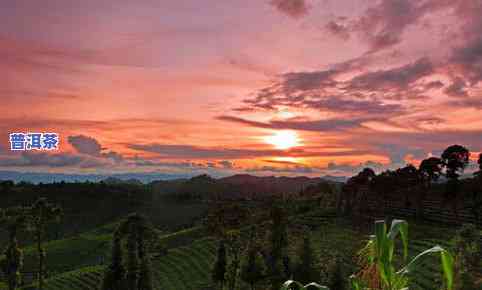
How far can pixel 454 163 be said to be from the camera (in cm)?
10306

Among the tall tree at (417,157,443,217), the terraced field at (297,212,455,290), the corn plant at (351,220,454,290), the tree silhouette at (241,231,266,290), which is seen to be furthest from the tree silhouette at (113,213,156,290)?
the corn plant at (351,220,454,290)

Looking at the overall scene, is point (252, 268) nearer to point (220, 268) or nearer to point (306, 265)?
point (306, 265)

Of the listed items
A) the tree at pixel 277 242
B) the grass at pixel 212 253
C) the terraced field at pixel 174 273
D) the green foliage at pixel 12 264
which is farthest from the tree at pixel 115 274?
the terraced field at pixel 174 273

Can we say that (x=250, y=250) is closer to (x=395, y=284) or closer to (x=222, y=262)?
(x=222, y=262)

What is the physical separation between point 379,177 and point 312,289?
11325 centimetres

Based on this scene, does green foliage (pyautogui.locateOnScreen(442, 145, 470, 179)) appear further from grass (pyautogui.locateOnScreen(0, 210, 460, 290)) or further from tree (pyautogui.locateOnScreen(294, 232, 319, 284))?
tree (pyautogui.locateOnScreen(294, 232, 319, 284))

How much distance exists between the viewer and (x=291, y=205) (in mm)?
159875

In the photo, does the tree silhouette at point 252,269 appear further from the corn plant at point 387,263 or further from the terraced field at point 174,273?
the corn plant at point 387,263

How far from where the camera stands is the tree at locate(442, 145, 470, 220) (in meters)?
101

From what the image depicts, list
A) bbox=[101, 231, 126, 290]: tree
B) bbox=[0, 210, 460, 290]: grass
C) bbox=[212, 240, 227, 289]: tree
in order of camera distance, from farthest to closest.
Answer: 1. bbox=[0, 210, 460, 290]: grass
2. bbox=[212, 240, 227, 289]: tree
3. bbox=[101, 231, 126, 290]: tree

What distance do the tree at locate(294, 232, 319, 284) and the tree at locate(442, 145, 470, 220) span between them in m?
44.7

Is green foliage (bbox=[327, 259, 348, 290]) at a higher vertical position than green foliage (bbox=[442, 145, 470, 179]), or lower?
lower

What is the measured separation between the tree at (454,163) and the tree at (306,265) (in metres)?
44.7

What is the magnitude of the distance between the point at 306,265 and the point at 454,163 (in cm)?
5070
